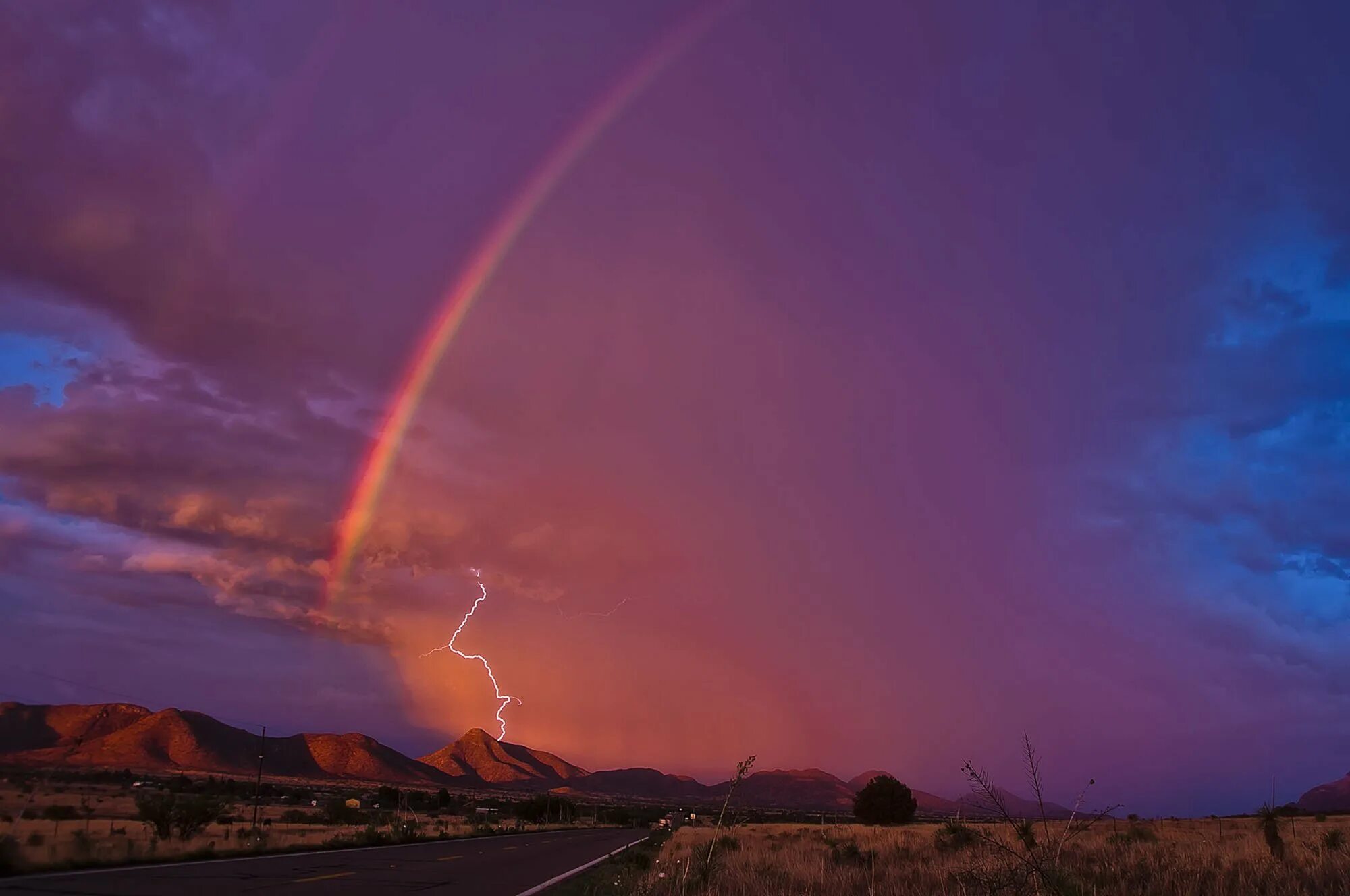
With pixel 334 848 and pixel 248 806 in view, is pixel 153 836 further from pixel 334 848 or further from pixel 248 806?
pixel 248 806

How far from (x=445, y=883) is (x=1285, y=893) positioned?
16.0 m

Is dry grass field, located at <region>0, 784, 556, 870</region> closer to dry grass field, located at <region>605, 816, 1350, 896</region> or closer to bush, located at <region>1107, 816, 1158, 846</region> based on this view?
dry grass field, located at <region>605, 816, 1350, 896</region>

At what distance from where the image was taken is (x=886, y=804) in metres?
79.8

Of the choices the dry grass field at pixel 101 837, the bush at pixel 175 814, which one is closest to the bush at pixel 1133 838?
the dry grass field at pixel 101 837

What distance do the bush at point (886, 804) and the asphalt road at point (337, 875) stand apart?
54.1m

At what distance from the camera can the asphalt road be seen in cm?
1507

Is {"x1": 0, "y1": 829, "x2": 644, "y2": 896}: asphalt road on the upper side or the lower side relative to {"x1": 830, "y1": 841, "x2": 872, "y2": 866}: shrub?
lower

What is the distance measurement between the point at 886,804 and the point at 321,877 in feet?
231

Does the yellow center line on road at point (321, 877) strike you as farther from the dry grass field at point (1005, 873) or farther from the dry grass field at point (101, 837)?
the dry grass field at point (1005, 873)

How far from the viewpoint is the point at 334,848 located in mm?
29734

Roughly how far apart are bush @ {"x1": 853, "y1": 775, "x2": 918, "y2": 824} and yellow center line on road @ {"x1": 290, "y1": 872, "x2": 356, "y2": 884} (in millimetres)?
68331

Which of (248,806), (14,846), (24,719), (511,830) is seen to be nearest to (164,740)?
(248,806)

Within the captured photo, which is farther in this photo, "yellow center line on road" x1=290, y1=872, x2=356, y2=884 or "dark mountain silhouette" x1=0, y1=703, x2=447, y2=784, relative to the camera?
"dark mountain silhouette" x1=0, y1=703, x2=447, y2=784

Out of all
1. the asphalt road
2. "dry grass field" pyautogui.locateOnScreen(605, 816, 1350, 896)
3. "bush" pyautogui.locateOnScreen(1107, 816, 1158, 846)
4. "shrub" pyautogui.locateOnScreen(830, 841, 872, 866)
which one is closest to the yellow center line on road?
the asphalt road
